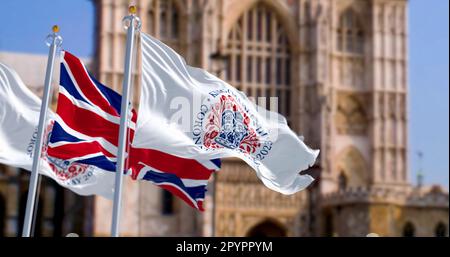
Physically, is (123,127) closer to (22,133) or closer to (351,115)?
(22,133)

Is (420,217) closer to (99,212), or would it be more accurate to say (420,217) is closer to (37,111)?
(99,212)

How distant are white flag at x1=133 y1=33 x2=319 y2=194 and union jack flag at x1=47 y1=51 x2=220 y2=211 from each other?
47.9 inches

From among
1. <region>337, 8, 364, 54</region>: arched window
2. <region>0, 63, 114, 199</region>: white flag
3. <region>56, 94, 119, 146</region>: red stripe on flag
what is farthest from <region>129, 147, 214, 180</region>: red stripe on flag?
<region>337, 8, 364, 54</region>: arched window

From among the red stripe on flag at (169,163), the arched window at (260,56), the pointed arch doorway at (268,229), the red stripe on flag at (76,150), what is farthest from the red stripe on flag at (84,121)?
the arched window at (260,56)

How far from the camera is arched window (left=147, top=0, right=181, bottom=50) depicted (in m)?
60.1

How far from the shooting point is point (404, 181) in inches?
2442

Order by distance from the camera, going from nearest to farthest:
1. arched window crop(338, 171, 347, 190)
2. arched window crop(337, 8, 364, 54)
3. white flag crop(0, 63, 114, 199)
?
white flag crop(0, 63, 114, 199) → arched window crop(338, 171, 347, 190) → arched window crop(337, 8, 364, 54)

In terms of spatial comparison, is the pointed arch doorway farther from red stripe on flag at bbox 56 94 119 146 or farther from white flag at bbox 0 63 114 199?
red stripe on flag at bbox 56 94 119 146

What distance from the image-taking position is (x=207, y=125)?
1738cm

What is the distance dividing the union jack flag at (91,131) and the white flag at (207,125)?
122 cm

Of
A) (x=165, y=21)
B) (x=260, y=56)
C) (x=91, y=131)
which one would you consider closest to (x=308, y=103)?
(x=260, y=56)

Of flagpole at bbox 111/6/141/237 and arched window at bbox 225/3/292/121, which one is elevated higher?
arched window at bbox 225/3/292/121

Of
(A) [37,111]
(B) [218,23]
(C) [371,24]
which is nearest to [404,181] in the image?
(C) [371,24]
